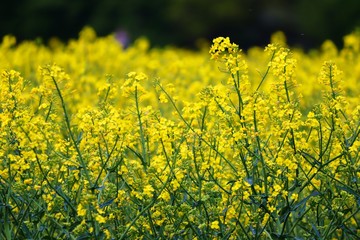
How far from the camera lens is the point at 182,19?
19.4 meters

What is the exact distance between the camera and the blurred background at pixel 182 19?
1820 centimetres

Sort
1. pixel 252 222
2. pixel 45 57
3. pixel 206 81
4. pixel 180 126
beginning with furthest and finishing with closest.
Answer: pixel 45 57, pixel 206 81, pixel 180 126, pixel 252 222

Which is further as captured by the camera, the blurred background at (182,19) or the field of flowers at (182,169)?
the blurred background at (182,19)

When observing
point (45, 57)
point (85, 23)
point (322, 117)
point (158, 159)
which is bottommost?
point (158, 159)

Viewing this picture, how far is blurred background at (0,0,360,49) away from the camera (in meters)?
18.2

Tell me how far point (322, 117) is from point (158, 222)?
3.09 feet

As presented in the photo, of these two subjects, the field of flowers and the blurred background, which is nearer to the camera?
the field of flowers

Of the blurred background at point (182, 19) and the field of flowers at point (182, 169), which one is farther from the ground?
the blurred background at point (182, 19)

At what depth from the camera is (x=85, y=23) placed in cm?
1925

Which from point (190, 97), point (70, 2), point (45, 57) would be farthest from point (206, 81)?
point (70, 2)

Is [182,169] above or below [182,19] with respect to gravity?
below

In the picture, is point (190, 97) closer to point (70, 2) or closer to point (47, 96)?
point (47, 96)

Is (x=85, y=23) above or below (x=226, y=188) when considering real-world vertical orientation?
above

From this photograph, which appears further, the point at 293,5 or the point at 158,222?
the point at 293,5
